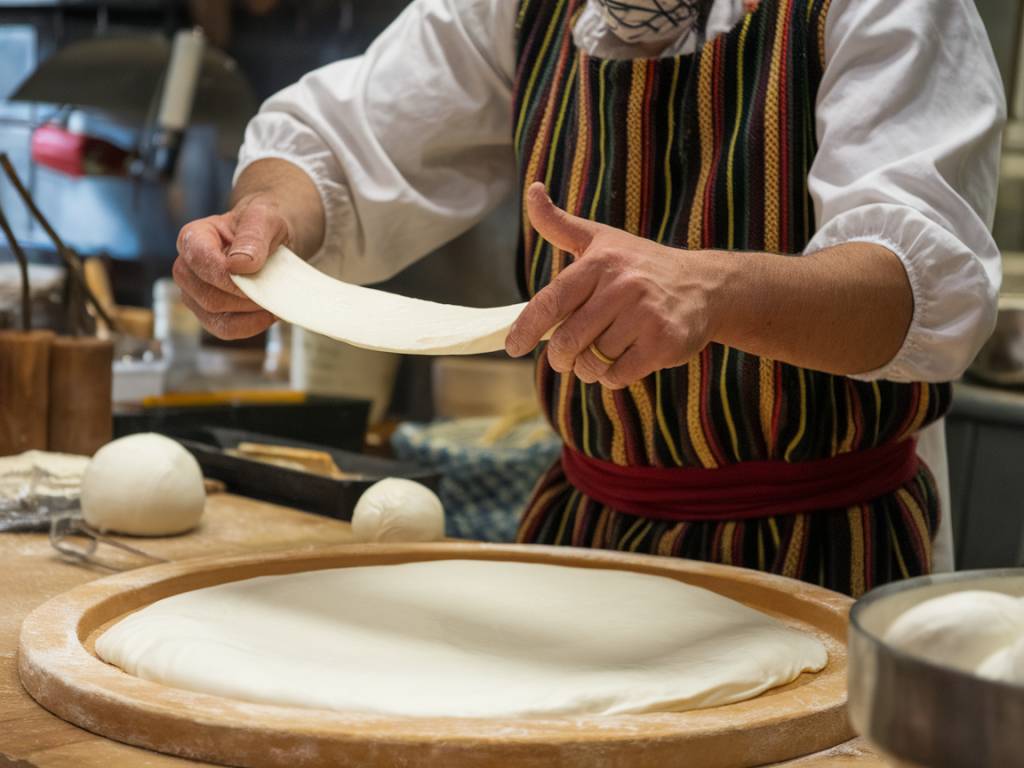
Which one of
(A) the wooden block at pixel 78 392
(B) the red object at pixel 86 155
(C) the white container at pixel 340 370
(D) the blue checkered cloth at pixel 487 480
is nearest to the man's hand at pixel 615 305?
(A) the wooden block at pixel 78 392

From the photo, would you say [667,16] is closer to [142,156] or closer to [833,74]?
A: [833,74]

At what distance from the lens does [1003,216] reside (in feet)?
11.0

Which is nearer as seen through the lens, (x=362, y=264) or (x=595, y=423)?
(x=595, y=423)

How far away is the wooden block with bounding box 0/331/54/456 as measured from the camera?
5.97 feet

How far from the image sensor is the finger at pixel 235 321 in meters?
1.37

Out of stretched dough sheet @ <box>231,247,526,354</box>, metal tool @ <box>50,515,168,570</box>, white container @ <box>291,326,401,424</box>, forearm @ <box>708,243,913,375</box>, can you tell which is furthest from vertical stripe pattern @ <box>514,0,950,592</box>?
white container @ <box>291,326,401,424</box>

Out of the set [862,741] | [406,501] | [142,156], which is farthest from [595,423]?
[142,156]

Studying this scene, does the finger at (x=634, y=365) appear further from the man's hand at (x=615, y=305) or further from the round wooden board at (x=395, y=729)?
the round wooden board at (x=395, y=729)

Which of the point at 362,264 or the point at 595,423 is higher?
the point at 362,264

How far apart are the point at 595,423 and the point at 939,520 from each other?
44 cm

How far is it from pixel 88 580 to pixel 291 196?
0.52m

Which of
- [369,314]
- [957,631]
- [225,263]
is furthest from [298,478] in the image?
[957,631]

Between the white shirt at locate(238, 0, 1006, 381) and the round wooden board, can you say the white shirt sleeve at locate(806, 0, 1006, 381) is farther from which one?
the round wooden board

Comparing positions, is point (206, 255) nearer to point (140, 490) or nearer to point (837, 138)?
point (140, 490)
